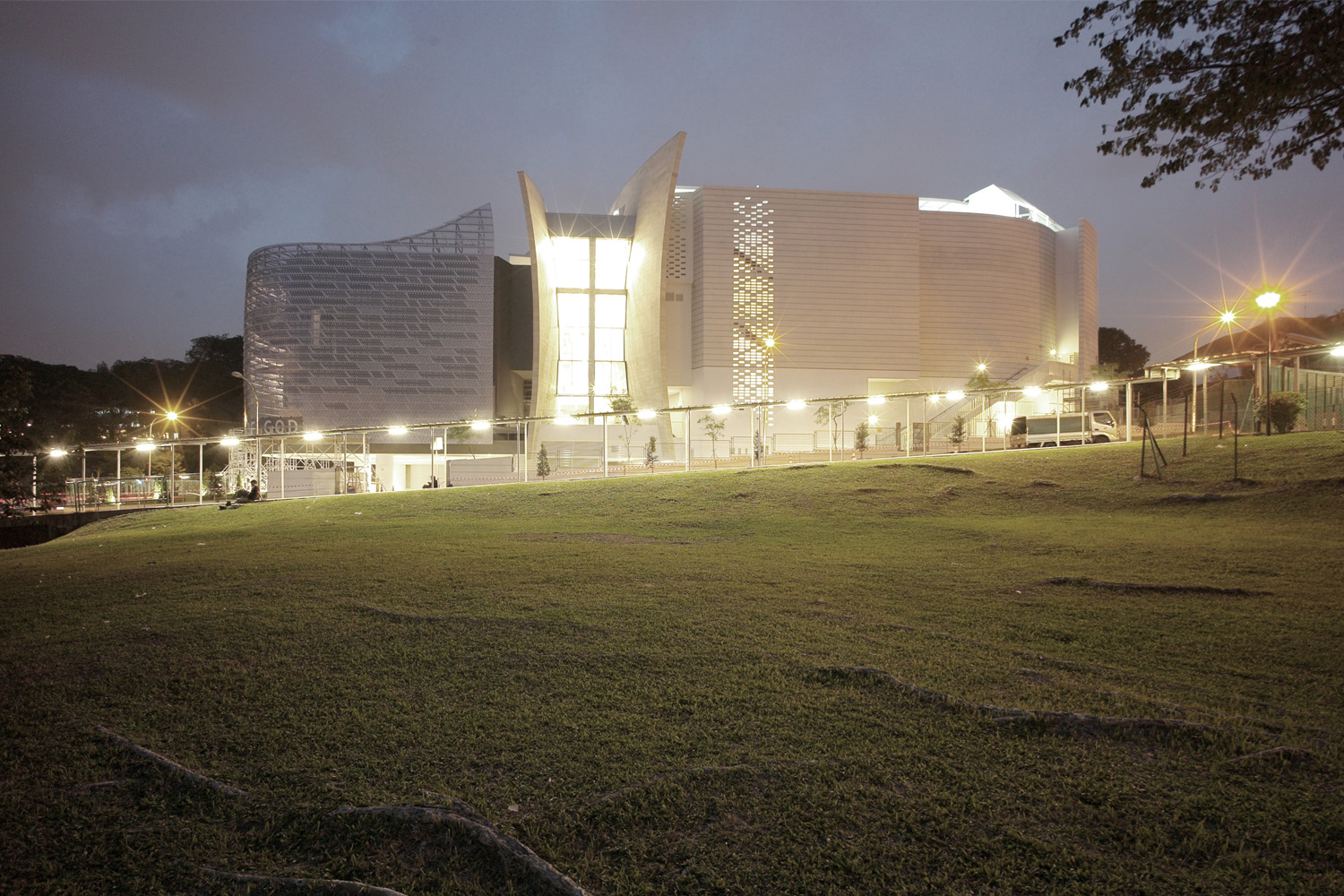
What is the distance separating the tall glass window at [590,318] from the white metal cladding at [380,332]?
16.3 ft

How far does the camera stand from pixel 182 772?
2963 millimetres

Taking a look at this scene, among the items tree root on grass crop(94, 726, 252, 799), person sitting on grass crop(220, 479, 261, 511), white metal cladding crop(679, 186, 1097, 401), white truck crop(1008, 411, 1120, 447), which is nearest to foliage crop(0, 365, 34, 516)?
person sitting on grass crop(220, 479, 261, 511)

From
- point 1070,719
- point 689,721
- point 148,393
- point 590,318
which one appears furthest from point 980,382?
point 148,393

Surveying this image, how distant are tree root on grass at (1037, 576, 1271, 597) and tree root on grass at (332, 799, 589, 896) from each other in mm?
5839

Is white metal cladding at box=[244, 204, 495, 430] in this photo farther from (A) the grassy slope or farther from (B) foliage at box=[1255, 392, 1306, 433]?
(A) the grassy slope

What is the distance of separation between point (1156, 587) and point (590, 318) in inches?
1797

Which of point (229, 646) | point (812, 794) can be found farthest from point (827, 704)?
point (229, 646)

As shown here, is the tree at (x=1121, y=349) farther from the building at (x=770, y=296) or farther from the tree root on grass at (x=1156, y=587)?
the tree root on grass at (x=1156, y=587)

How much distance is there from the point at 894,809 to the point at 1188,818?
1041 mm

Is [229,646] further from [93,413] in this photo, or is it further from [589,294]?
[93,413]

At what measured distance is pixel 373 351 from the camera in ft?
161

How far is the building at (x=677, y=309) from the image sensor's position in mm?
44750

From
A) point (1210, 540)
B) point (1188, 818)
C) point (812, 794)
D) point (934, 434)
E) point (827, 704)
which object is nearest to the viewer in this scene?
point (1188, 818)

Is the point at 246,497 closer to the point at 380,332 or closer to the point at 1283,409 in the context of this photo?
the point at 1283,409
